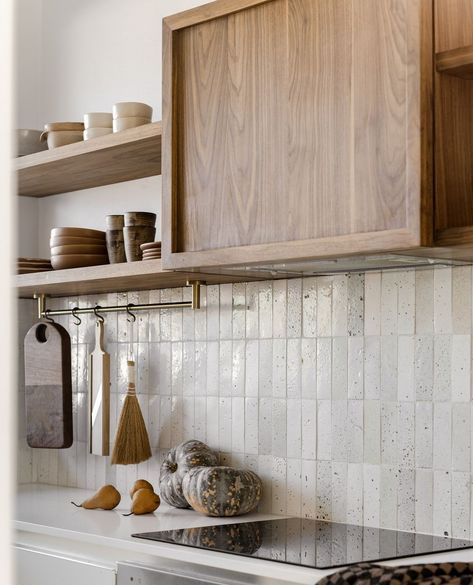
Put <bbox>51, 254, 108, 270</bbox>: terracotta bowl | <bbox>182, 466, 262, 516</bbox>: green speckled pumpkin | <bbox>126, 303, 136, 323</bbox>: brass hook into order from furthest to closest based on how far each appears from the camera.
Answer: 1. <bbox>126, 303, 136, 323</bbox>: brass hook
2. <bbox>51, 254, 108, 270</bbox>: terracotta bowl
3. <bbox>182, 466, 262, 516</bbox>: green speckled pumpkin

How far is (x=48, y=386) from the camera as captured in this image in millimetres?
3361

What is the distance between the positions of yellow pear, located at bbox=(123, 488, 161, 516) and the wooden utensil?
0.51m

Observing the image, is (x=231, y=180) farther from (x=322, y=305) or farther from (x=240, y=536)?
(x=240, y=536)

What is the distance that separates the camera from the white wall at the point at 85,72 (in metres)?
3.22

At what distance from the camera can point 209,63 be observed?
2355 mm

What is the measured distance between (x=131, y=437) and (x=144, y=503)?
36cm

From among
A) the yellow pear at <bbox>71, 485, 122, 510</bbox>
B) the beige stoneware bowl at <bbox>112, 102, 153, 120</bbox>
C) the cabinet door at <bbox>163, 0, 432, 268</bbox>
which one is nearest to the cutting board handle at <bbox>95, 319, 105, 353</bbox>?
the yellow pear at <bbox>71, 485, 122, 510</bbox>

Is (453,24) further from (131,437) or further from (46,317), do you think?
(46,317)

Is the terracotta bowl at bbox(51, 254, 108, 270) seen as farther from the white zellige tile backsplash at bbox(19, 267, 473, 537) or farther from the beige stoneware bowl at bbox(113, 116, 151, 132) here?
the beige stoneware bowl at bbox(113, 116, 151, 132)

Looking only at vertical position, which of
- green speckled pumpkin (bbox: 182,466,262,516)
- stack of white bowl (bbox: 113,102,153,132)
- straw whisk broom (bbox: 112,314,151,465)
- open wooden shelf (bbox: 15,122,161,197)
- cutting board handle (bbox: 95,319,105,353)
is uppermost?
stack of white bowl (bbox: 113,102,153,132)

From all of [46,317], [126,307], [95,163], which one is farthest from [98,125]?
[46,317]

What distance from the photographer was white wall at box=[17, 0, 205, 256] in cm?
322

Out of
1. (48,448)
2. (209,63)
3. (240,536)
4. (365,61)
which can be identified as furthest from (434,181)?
(48,448)

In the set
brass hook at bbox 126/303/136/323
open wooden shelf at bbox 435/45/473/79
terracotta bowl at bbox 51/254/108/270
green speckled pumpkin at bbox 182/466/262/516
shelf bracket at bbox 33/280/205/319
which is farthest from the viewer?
brass hook at bbox 126/303/136/323
